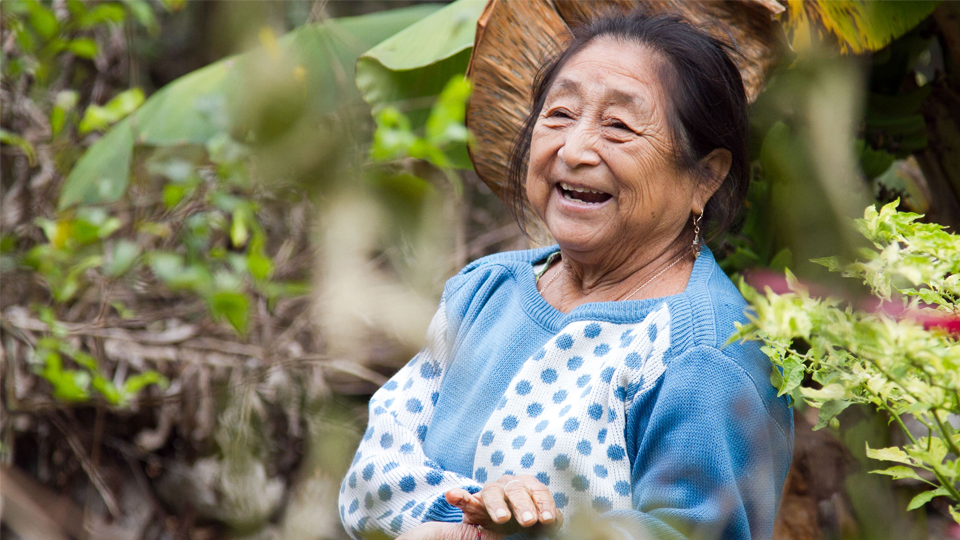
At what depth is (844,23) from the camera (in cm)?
162

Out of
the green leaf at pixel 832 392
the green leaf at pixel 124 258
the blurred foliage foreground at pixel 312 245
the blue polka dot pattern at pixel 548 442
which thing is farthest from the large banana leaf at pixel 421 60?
the green leaf at pixel 832 392

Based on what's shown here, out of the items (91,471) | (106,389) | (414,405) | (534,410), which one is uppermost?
(534,410)

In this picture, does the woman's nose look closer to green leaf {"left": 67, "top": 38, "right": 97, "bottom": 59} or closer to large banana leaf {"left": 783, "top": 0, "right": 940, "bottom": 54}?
large banana leaf {"left": 783, "top": 0, "right": 940, "bottom": 54}

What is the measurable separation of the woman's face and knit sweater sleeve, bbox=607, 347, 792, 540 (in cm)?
27

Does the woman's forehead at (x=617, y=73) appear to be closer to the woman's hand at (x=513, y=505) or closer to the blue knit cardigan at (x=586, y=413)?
the blue knit cardigan at (x=586, y=413)

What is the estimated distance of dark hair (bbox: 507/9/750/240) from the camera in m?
1.31

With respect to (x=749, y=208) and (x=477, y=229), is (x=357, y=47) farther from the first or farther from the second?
(x=477, y=229)

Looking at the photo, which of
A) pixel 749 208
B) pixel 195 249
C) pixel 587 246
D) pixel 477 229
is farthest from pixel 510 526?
pixel 477 229

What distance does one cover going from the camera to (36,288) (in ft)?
9.04

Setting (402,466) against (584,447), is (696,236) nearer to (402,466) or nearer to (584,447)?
(584,447)

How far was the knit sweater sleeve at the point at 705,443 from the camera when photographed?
1.07 metres

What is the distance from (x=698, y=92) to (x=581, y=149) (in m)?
0.20

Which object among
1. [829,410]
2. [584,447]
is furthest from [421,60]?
[829,410]

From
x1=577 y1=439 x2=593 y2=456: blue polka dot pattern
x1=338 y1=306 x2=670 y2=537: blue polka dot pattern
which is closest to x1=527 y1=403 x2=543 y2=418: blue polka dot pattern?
x1=338 y1=306 x2=670 y2=537: blue polka dot pattern
